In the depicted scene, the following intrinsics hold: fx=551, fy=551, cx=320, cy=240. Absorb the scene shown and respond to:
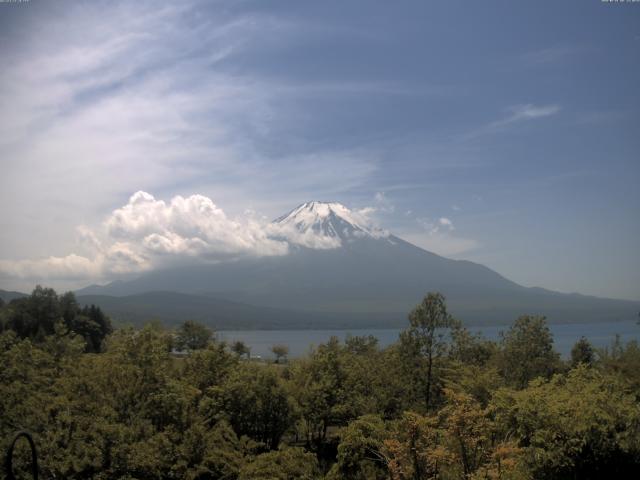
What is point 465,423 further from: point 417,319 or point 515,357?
point 515,357

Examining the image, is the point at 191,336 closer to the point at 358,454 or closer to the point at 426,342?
the point at 426,342

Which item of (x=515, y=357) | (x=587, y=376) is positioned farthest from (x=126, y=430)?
(x=515, y=357)

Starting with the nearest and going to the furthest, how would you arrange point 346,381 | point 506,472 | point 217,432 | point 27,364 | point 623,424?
1. point 506,472
2. point 623,424
3. point 217,432
4. point 27,364
5. point 346,381

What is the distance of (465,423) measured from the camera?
13219mm

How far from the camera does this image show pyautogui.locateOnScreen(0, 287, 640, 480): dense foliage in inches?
582

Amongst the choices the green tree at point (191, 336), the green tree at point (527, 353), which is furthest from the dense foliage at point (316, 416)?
the green tree at point (191, 336)

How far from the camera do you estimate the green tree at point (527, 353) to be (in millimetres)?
28297

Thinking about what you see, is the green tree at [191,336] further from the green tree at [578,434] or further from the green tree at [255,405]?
the green tree at [578,434]

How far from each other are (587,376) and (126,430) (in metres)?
16.7

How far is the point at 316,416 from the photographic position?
22.7m

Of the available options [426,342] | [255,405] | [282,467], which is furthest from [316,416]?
[282,467]

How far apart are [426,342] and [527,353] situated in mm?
7570

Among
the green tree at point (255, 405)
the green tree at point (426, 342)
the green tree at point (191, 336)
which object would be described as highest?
the green tree at point (426, 342)

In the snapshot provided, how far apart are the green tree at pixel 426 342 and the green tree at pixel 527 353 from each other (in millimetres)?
5014
